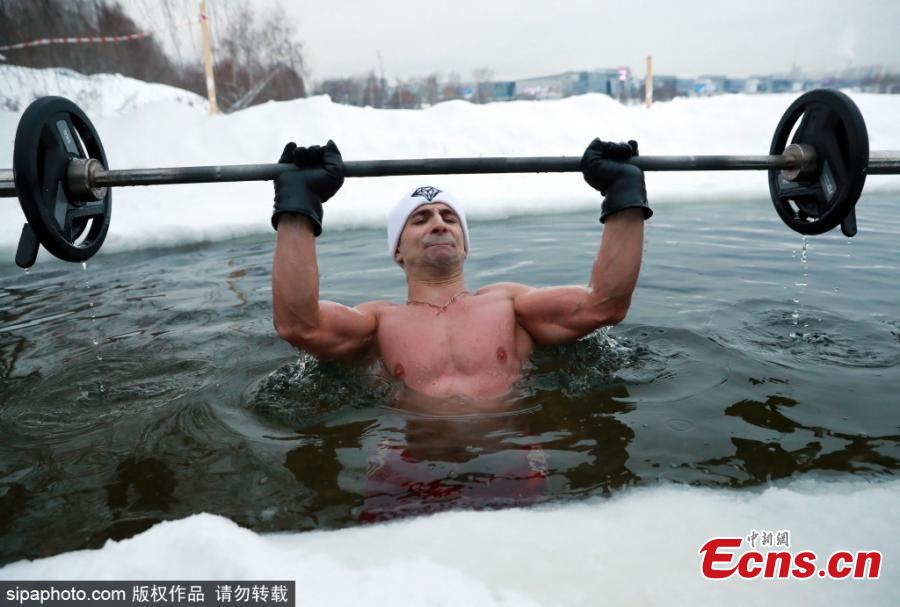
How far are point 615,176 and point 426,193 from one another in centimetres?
103

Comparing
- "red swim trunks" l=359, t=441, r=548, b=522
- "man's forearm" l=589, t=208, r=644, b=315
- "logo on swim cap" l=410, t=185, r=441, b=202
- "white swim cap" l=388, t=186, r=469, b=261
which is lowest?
"red swim trunks" l=359, t=441, r=548, b=522

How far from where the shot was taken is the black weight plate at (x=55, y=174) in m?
2.35

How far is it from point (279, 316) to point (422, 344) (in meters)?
0.70

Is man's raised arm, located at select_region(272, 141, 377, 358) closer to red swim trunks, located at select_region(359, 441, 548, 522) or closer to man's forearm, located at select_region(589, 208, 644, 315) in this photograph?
red swim trunks, located at select_region(359, 441, 548, 522)

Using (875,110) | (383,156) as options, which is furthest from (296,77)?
(875,110)

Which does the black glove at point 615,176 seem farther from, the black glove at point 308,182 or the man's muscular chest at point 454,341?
the black glove at point 308,182

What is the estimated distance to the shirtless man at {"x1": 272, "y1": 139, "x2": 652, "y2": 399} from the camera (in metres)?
2.49

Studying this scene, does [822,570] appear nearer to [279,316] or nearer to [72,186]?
[279,316]

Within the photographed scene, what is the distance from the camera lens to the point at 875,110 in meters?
14.9

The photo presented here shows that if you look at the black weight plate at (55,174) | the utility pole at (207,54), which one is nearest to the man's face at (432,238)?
the black weight plate at (55,174)

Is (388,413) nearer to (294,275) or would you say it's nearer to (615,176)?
(294,275)

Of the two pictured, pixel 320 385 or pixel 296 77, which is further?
pixel 296 77

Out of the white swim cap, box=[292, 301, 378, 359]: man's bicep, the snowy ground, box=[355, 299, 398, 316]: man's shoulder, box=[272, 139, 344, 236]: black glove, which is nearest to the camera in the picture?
box=[272, 139, 344, 236]: black glove

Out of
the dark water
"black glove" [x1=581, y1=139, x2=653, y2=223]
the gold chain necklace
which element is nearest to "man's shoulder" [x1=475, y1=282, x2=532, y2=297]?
the gold chain necklace
